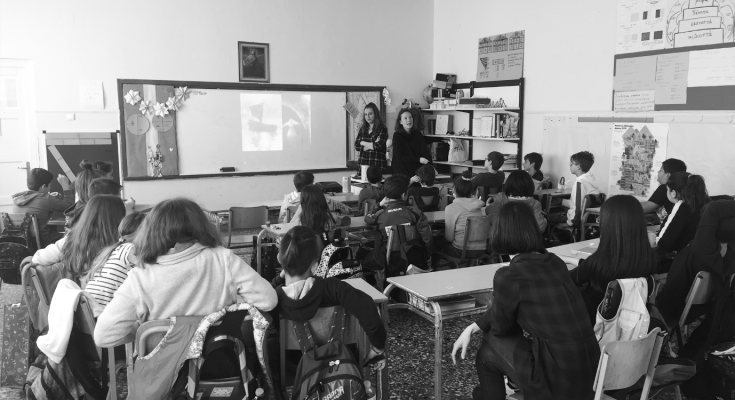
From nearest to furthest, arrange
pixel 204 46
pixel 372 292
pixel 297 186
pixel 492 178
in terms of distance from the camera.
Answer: pixel 372 292 < pixel 297 186 < pixel 492 178 < pixel 204 46

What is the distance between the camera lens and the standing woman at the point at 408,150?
7.12 m

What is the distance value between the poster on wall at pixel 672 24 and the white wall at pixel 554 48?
18 centimetres

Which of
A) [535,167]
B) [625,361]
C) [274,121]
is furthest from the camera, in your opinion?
[274,121]

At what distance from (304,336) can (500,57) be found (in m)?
6.04

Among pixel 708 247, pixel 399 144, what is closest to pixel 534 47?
pixel 399 144

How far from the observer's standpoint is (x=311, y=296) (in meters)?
2.13

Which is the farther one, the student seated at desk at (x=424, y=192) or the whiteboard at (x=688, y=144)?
the whiteboard at (x=688, y=144)

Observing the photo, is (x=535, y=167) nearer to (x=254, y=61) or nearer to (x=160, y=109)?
(x=254, y=61)

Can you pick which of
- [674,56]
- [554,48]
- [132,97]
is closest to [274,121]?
[132,97]

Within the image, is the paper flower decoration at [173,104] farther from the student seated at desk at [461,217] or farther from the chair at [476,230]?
the chair at [476,230]

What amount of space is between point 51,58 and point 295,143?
302 cm

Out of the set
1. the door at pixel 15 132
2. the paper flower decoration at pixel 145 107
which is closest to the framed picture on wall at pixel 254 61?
the paper flower decoration at pixel 145 107

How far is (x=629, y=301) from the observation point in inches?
91.5

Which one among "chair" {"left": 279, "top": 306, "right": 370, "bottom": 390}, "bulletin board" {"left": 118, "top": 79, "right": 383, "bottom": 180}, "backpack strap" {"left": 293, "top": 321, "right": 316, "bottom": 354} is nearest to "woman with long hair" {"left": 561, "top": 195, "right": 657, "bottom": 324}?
"chair" {"left": 279, "top": 306, "right": 370, "bottom": 390}
